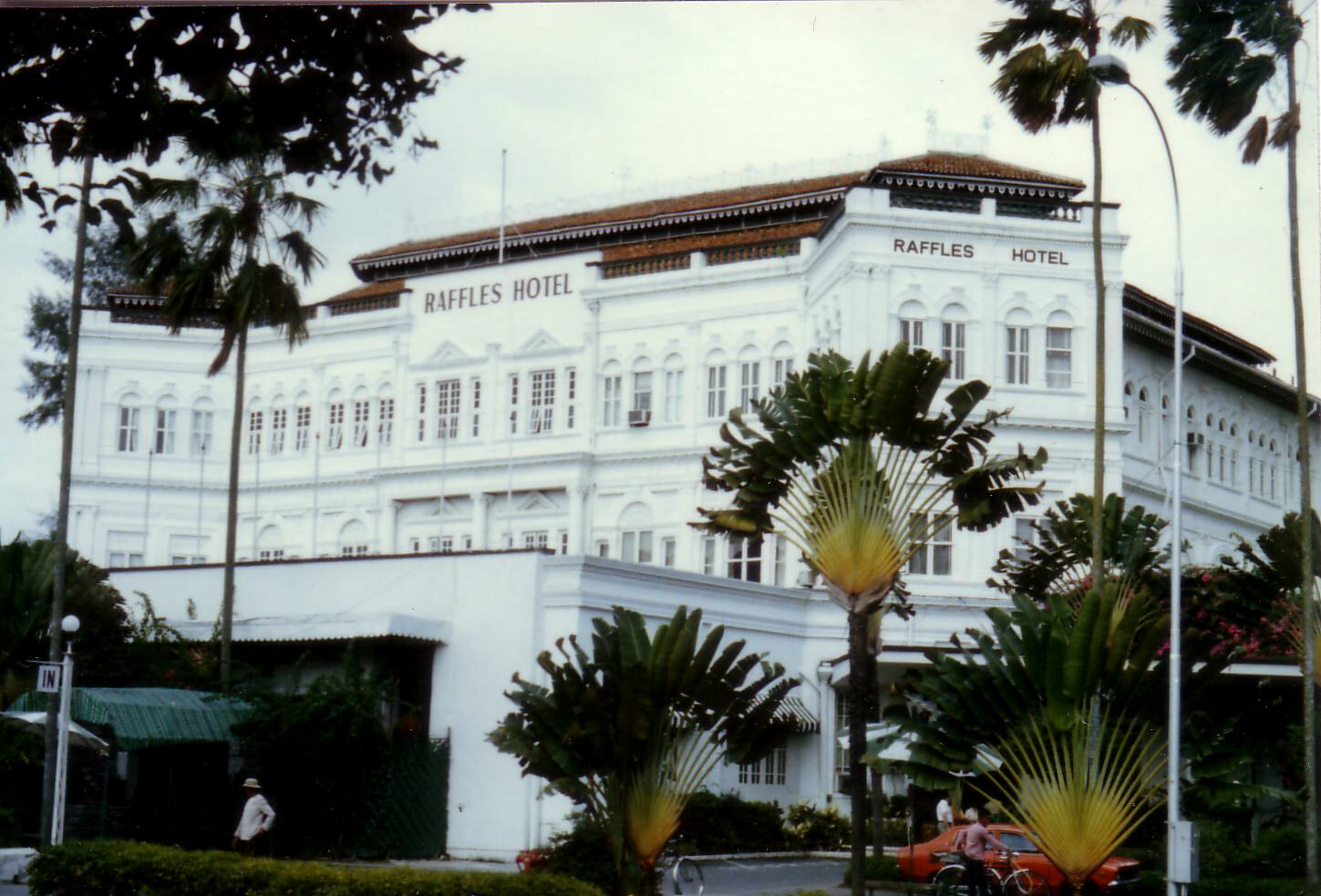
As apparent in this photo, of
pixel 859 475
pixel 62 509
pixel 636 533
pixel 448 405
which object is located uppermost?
pixel 448 405

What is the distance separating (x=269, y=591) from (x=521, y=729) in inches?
387

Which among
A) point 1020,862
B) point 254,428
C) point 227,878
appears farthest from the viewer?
point 254,428

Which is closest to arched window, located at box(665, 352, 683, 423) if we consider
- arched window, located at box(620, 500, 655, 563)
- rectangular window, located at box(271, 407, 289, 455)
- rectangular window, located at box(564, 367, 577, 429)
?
arched window, located at box(620, 500, 655, 563)

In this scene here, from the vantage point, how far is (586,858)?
47.2 feet

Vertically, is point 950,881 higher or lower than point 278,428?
lower

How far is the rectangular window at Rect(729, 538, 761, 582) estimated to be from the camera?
96.1 ft

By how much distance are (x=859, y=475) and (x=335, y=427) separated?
1720 cm

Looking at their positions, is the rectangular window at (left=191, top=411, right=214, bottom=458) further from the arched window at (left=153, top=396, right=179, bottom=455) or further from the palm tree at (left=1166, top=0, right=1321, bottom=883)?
the palm tree at (left=1166, top=0, right=1321, bottom=883)

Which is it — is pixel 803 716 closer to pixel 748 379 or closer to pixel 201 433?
pixel 748 379

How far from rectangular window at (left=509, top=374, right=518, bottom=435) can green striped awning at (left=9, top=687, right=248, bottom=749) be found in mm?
12537

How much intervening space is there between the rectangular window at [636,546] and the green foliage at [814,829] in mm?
10285

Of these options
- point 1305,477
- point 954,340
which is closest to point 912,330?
point 954,340

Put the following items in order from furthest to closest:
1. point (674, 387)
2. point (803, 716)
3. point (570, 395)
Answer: point (570, 395)
point (674, 387)
point (803, 716)

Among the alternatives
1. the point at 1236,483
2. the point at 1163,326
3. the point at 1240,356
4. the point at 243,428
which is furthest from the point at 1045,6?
the point at 243,428
